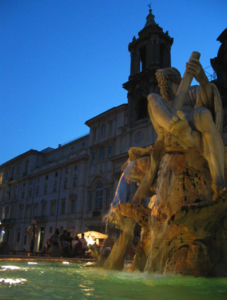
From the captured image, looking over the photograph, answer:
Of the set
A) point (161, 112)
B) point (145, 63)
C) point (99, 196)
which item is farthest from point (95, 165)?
point (161, 112)

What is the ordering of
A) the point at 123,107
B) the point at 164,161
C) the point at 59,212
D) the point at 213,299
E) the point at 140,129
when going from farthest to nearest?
the point at 59,212 < the point at 123,107 < the point at 140,129 < the point at 164,161 < the point at 213,299

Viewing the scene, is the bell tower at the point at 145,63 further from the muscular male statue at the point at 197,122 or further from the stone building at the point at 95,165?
the muscular male statue at the point at 197,122

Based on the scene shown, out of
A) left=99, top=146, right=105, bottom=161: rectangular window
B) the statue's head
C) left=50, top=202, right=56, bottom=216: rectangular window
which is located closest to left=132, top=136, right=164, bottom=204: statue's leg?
the statue's head

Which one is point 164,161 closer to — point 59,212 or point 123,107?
point 123,107

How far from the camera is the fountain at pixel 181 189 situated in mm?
3230

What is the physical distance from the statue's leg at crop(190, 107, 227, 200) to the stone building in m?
23.2

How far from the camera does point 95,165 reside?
34.1 m

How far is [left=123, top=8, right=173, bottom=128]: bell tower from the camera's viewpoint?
29797 millimetres

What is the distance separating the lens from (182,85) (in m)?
4.01

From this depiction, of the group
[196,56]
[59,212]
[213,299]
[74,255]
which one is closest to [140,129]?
[59,212]

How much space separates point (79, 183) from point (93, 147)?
4.81 meters

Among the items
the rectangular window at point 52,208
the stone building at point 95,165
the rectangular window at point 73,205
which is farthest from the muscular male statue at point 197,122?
the rectangular window at point 52,208

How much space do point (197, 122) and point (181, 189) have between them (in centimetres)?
88

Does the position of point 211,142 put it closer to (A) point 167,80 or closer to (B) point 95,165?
(A) point 167,80
